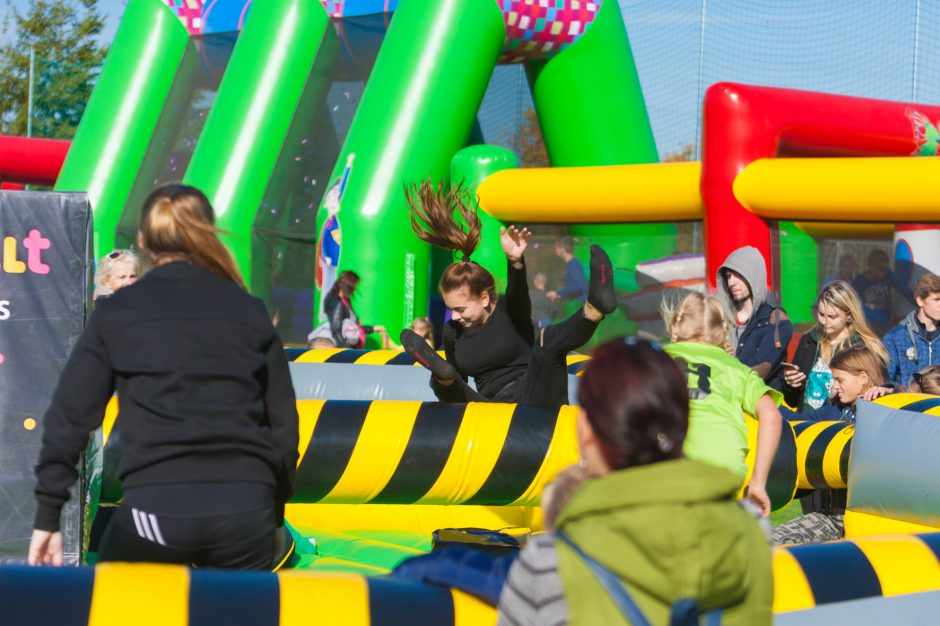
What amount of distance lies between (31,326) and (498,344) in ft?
5.91

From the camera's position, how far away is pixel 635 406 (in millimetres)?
1631

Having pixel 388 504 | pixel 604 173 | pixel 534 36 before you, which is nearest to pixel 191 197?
pixel 388 504

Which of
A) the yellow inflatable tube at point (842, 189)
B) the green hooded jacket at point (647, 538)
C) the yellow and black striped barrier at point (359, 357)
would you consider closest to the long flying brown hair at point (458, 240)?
the yellow and black striped barrier at point (359, 357)

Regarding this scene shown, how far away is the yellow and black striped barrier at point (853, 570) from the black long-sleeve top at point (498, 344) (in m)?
1.94

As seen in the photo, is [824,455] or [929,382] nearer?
[824,455]

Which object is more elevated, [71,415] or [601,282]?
[71,415]

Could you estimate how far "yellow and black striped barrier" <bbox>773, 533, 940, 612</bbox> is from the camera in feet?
8.46

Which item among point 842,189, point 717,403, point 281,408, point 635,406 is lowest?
point 842,189

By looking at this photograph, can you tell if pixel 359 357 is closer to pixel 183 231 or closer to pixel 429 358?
pixel 429 358

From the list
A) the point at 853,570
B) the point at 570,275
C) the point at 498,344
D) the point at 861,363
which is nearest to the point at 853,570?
the point at 853,570

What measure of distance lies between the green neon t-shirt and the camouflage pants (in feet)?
3.50

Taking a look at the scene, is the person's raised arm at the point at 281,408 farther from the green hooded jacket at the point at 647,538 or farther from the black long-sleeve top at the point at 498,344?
the black long-sleeve top at the point at 498,344

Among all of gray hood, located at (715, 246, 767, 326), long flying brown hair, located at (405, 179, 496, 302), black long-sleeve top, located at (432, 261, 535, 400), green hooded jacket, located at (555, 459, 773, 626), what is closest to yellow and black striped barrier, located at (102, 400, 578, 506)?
black long-sleeve top, located at (432, 261, 535, 400)

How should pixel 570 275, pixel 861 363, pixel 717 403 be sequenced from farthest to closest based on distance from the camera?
pixel 570 275, pixel 861 363, pixel 717 403
